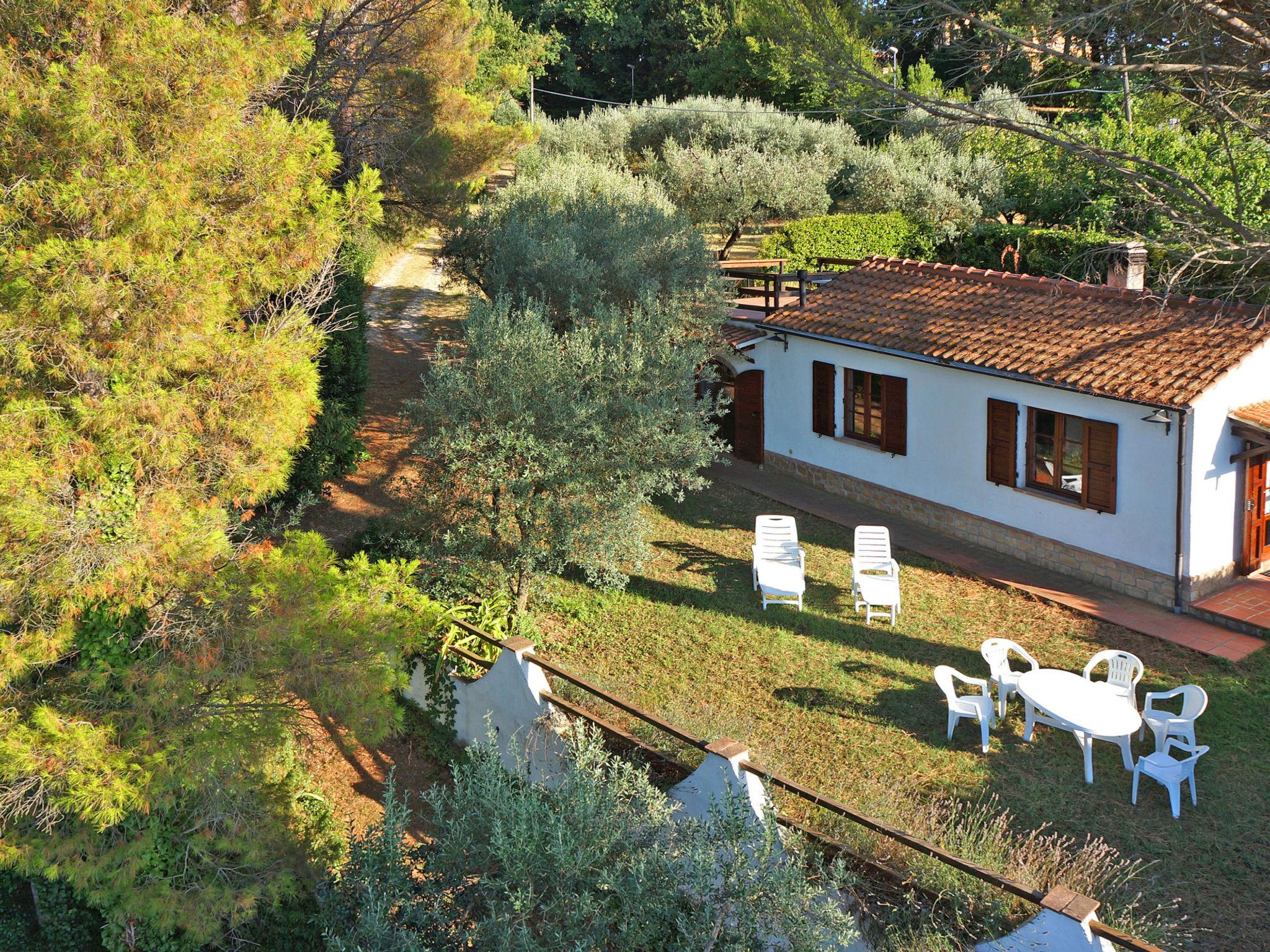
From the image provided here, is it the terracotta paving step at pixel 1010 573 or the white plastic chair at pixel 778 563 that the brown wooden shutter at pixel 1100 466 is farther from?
the white plastic chair at pixel 778 563

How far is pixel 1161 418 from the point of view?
12.1 metres

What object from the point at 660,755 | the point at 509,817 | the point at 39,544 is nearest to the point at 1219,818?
the point at 660,755

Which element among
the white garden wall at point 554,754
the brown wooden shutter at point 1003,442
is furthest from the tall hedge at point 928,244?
the white garden wall at point 554,754

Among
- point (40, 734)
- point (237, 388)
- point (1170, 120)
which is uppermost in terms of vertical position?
point (1170, 120)

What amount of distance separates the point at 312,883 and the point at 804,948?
4.53m

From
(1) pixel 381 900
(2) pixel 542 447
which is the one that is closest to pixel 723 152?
(2) pixel 542 447

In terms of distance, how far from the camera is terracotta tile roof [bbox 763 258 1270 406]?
40.5 feet

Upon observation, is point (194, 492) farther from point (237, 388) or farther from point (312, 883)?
point (312, 883)

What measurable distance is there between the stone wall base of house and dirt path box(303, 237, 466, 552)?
6971 mm

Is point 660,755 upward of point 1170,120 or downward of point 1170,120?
downward

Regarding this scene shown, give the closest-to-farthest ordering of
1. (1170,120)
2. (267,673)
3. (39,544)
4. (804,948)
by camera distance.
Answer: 1. (804,948)
2. (39,544)
3. (267,673)
4. (1170,120)

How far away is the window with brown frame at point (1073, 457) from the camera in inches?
509

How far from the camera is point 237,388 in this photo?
7934 mm

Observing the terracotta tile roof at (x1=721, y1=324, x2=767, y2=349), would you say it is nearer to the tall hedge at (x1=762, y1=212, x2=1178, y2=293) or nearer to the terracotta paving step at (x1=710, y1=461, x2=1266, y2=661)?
the terracotta paving step at (x1=710, y1=461, x2=1266, y2=661)
